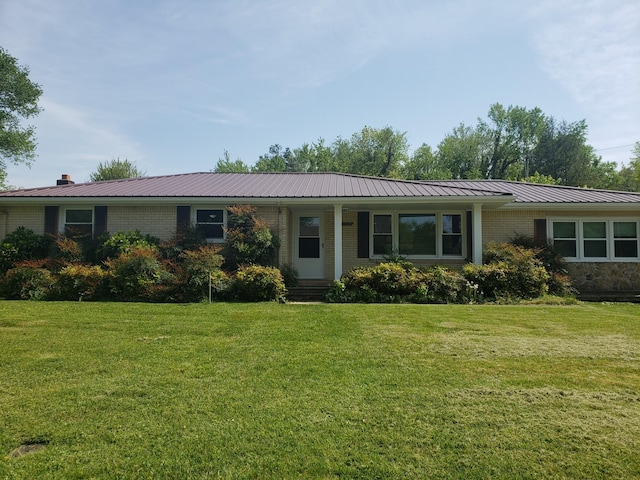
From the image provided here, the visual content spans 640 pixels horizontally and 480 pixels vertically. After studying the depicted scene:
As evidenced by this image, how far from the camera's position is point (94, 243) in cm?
1243

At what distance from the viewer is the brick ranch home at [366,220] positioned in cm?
1266

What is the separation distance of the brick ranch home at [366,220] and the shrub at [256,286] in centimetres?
215

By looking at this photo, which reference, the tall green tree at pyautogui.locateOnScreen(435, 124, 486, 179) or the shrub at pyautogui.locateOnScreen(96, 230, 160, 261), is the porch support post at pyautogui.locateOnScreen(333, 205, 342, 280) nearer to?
the shrub at pyautogui.locateOnScreen(96, 230, 160, 261)

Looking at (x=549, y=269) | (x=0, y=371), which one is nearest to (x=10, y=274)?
(x=0, y=371)

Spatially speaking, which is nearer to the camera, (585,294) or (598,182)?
(585,294)

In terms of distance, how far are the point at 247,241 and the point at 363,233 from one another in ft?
12.9

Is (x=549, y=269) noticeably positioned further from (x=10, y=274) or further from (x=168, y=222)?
(x=10, y=274)

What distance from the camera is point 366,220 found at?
13.4m

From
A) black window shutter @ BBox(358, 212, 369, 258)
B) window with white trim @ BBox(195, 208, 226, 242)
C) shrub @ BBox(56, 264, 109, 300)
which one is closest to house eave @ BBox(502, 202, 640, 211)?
black window shutter @ BBox(358, 212, 369, 258)

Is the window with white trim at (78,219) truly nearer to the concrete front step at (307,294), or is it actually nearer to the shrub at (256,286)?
the shrub at (256,286)

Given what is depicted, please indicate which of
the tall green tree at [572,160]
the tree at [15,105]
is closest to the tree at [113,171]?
the tree at [15,105]

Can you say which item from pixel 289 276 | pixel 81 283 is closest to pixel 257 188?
pixel 289 276

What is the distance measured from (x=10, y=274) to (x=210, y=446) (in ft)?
34.3

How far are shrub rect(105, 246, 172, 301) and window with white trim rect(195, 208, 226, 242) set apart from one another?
8.05 ft
